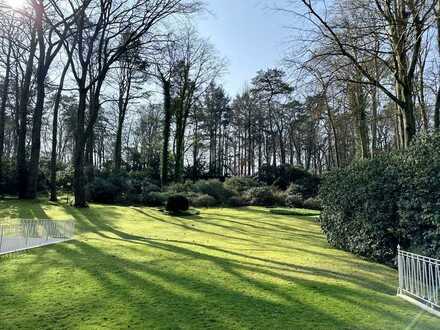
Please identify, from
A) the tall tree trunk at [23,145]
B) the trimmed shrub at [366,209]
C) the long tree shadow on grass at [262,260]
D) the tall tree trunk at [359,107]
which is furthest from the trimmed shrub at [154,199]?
the trimmed shrub at [366,209]

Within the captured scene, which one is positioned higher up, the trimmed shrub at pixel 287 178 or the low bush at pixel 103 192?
the trimmed shrub at pixel 287 178

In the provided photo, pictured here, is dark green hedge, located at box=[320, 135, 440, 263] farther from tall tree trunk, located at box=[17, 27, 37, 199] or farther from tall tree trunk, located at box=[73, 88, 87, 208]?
tall tree trunk, located at box=[17, 27, 37, 199]

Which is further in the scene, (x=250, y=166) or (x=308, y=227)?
(x=250, y=166)

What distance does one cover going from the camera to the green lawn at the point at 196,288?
14.9 feet

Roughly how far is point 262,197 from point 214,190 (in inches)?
138

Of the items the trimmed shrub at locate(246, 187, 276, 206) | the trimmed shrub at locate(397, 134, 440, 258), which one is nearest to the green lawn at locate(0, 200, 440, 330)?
the trimmed shrub at locate(397, 134, 440, 258)

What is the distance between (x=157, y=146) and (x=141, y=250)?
3038 cm

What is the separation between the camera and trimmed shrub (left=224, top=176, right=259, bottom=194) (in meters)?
29.1

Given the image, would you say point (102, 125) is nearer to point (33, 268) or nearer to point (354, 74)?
point (354, 74)

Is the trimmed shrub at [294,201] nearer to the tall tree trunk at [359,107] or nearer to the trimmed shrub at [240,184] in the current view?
the trimmed shrub at [240,184]

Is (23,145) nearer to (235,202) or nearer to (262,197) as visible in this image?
(235,202)

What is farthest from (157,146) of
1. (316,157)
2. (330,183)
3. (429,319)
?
(429,319)

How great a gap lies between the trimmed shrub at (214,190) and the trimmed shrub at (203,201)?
1.18m

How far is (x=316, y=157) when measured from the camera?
4622 cm
